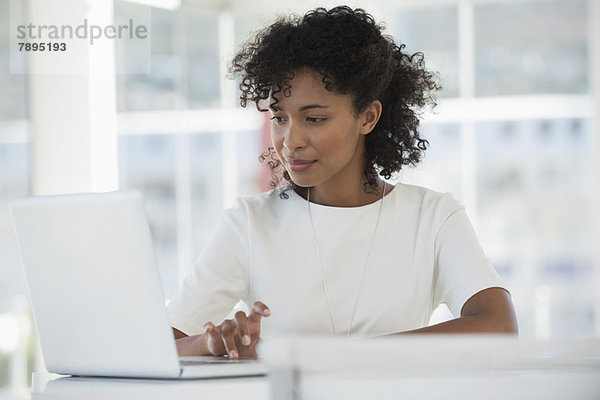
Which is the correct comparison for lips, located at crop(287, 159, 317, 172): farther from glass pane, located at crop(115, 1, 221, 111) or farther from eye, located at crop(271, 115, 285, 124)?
glass pane, located at crop(115, 1, 221, 111)

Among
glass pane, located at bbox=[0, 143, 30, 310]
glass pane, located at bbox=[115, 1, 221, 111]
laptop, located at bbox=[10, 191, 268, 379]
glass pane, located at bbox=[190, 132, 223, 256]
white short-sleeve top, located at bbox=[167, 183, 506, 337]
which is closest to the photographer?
laptop, located at bbox=[10, 191, 268, 379]

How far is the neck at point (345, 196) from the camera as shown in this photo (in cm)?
194

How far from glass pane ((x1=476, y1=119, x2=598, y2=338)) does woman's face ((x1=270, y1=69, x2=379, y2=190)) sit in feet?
14.3

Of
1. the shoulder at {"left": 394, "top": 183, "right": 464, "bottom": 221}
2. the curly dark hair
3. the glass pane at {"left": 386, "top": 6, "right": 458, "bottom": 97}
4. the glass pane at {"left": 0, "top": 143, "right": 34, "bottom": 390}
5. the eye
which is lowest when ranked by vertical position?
the glass pane at {"left": 0, "top": 143, "right": 34, "bottom": 390}

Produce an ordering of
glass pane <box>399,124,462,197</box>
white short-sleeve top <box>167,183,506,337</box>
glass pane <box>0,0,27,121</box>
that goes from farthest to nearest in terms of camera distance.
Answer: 1. glass pane <box>399,124,462,197</box>
2. glass pane <box>0,0,27,121</box>
3. white short-sleeve top <box>167,183,506,337</box>

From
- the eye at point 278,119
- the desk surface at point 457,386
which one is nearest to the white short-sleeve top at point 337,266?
the eye at point 278,119

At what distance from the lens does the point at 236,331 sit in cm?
148

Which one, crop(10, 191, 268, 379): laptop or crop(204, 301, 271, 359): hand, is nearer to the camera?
crop(10, 191, 268, 379): laptop

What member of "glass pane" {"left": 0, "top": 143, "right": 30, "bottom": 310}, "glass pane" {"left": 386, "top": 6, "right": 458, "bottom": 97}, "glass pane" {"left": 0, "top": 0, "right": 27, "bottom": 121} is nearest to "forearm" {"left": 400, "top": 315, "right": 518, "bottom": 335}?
"glass pane" {"left": 0, "top": 0, "right": 27, "bottom": 121}

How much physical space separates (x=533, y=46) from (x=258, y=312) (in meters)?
4.97

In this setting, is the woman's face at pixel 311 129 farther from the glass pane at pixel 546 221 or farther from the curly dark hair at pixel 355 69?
the glass pane at pixel 546 221

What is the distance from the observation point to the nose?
176 centimetres

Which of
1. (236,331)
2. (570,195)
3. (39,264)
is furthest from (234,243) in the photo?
(570,195)

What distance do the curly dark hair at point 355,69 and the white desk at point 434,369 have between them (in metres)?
1.14
